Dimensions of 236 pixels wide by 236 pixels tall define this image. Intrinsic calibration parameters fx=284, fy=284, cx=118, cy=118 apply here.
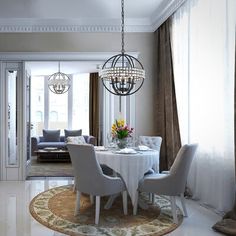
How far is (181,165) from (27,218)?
6.62ft

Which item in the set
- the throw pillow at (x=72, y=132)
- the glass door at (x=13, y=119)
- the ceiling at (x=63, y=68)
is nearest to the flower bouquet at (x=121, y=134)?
the glass door at (x=13, y=119)

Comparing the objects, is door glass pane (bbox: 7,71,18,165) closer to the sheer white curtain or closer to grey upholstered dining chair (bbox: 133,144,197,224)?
the sheer white curtain

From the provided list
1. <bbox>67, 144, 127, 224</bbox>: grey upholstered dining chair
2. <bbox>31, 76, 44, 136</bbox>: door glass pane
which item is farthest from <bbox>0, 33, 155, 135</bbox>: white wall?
<bbox>31, 76, 44, 136</bbox>: door glass pane

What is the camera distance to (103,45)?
5773 millimetres

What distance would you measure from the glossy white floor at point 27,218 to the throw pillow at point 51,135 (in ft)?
14.7

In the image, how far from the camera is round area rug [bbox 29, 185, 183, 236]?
10.4 feet

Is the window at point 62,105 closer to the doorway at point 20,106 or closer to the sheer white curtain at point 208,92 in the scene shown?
the doorway at point 20,106

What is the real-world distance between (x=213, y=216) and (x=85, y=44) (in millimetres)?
3950

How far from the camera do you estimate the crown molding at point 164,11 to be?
4.76 metres

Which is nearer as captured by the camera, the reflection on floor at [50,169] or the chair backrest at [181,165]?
the chair backrest at [181,165]

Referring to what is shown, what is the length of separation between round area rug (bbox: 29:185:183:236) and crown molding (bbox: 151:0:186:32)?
317cm

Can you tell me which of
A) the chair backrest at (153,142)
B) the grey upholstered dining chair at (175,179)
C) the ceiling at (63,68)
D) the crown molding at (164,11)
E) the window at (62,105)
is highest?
the crown molding at (164,11)

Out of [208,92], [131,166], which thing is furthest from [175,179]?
[208,92]

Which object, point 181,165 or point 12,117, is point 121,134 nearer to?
point 181,165
